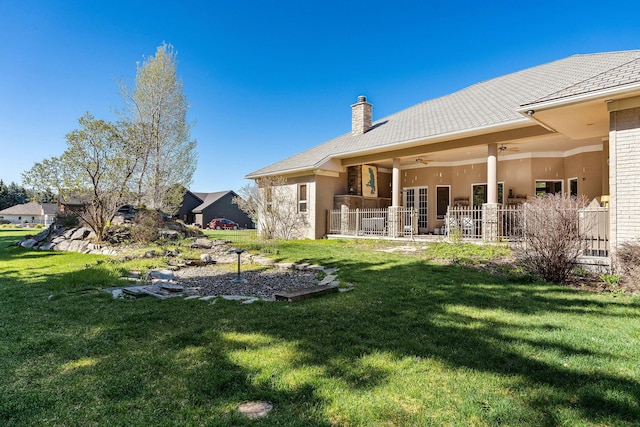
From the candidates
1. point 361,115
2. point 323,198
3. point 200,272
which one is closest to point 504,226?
point 323,198

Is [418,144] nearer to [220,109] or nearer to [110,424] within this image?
[110,424]

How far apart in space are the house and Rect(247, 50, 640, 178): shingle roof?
2.1 inches

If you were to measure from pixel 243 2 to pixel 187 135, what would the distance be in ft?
37.2

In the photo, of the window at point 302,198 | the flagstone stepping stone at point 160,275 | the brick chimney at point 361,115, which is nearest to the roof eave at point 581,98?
the flagstone stepping stone at point 160,275

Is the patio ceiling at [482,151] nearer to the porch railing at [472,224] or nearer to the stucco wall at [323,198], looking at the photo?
the stucco wall at [323,198]

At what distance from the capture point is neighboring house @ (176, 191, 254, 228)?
43031 millimetres

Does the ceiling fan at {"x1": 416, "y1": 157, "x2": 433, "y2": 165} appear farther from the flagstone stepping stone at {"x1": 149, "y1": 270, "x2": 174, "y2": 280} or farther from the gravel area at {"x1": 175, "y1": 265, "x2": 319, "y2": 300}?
the flagstone stepping stone at {"x1": 149, "y1": 270, "x2": 174, "y2": 280}

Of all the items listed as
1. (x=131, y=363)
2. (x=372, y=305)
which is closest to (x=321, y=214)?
(x=372, y=305)

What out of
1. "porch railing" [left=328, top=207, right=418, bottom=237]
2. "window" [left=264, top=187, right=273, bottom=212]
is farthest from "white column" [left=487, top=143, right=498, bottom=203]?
"window" [left=264, top=187, right=273, bottom=212]

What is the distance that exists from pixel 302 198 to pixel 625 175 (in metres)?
12.1

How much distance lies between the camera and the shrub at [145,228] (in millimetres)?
12877

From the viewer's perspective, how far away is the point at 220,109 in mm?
21531

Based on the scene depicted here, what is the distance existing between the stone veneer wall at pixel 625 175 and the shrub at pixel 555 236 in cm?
97

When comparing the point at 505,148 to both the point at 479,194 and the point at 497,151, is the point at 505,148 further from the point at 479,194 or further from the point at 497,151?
the point at 479,194
